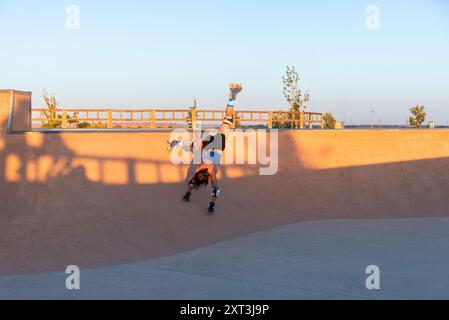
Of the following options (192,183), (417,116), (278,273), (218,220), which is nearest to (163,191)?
(192,183)

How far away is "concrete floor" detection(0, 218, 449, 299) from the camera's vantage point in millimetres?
6758

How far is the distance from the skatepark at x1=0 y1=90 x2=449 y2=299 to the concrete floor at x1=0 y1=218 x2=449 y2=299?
0.09 feet

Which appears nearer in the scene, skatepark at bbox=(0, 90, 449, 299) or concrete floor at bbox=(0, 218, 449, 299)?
concrete floor at bbox=(0, 218, 449, 299)

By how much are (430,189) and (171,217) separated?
25.3 feet

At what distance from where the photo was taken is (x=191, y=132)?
43.0 ft

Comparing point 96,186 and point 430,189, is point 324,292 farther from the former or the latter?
point 430,189

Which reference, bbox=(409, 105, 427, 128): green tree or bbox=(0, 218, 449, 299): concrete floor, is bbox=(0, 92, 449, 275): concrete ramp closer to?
bbox=(0, 218, 449, 299): concrete floor

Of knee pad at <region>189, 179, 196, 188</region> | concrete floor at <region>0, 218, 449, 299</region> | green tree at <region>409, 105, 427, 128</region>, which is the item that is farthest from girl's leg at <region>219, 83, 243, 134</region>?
green tree at <region>409, 105, 427, 128</region>

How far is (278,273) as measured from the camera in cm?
779

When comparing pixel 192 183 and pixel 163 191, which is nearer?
pixel 192 183

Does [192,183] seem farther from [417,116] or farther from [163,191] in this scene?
[417,116]

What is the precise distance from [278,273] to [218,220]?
3289mm

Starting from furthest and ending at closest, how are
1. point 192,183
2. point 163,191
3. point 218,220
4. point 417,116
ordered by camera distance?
point 417,116, point 163,191, point 192,183, point 218,220

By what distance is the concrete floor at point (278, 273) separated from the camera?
676cm
